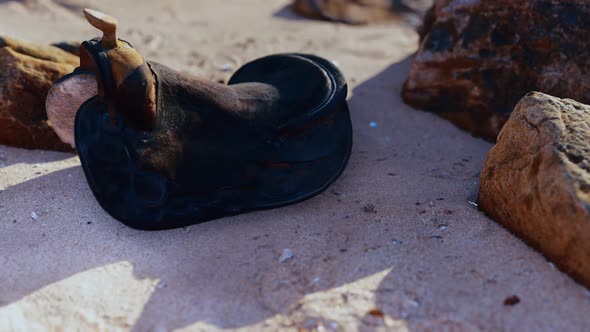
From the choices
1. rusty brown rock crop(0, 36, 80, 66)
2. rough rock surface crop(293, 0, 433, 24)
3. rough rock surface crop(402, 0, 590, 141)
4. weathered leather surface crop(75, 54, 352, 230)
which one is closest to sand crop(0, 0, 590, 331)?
weathered leather surface crop(75, 54, 352, 230)

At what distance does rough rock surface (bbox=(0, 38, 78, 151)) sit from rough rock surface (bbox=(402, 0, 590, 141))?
236 centimetres

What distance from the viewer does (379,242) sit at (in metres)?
2.48

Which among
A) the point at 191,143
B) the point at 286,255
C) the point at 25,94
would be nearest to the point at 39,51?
the point at 25,94

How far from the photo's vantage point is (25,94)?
Result: 3170 millimetres

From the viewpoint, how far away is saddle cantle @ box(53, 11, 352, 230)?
2.48m

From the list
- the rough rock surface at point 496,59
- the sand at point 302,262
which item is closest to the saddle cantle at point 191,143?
the sand at point 302,262

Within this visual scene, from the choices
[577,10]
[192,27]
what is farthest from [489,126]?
[192,27]

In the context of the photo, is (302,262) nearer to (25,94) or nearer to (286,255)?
(286,255)

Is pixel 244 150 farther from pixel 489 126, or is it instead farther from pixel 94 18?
pixel 489 126

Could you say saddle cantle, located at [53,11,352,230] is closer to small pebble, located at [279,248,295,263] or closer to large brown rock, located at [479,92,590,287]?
small pebble, located at [279,248,295,263]

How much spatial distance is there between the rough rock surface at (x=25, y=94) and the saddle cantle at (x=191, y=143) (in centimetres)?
79

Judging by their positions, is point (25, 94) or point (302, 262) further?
point (25, 94)

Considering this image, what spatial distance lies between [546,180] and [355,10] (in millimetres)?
4006

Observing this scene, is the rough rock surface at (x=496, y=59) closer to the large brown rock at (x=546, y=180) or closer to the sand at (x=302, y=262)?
the sand at (x=302, y=262)
